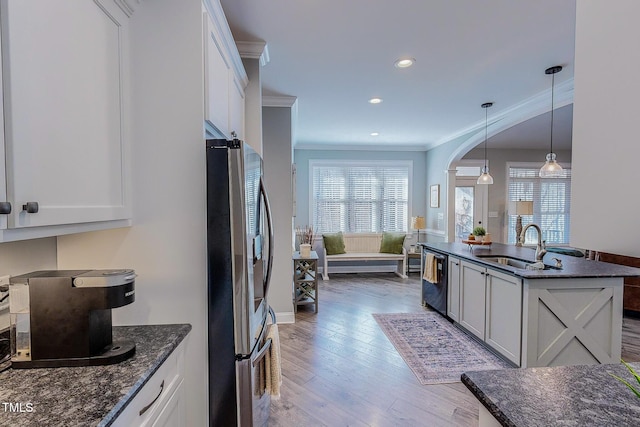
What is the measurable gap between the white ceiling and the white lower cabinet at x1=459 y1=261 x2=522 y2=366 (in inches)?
72.0

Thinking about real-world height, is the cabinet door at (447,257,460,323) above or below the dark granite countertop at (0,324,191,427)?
below

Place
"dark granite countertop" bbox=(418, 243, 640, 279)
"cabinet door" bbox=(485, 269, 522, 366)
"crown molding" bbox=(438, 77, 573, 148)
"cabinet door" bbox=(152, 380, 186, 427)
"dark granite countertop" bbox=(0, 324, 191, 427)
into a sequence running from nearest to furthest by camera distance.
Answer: "dark granite countertop" bbox=(0, 324, 191, 427) → "cabinet door" bbox=(152, 380, 186, 427) → "dark granite countertop" bbox=(418, 243, 640, 279) → "cabinet door" bbox=(485, 269, 522, 366) → "crown molding" bbox=(438, 77, 573, 148)

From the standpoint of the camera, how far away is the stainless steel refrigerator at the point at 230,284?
135 centimetres

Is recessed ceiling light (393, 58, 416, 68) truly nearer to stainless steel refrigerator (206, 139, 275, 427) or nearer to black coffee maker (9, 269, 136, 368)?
stainless steel refrigerator (206, 139, 275, 427)

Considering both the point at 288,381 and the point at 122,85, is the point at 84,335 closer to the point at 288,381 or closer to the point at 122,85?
the point at 122,85

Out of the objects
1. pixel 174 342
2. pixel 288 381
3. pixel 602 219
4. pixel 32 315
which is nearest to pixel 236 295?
pixel 174 342

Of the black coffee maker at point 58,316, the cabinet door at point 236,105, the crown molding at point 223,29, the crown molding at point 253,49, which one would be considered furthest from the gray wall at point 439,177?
the black coffee maker at point 58,316

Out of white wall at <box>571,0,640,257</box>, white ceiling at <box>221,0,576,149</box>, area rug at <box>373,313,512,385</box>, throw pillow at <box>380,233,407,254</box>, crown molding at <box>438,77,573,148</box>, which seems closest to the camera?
white wall at <box>571,0,640,257</box>

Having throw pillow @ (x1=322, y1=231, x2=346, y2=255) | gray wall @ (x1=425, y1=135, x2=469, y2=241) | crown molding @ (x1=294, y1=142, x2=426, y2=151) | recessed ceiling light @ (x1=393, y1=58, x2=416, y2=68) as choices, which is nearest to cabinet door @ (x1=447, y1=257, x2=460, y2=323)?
recessed ceiling light @ (x1=393, y1=58, x2=416, y2=68)

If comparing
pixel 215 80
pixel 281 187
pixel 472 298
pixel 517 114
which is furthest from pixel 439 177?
pixel 215 80

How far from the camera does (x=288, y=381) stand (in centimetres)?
248

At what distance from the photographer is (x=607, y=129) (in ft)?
2.21

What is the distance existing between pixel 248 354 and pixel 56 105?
1158 millimetres

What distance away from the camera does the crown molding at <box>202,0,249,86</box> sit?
4.97ft
